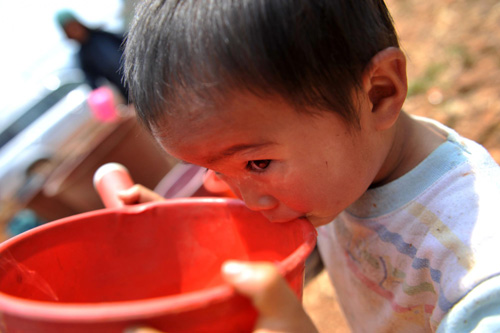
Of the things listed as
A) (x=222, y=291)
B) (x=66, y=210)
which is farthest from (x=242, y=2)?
(x=66, y=210)

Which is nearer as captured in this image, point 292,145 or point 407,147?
point 292,145

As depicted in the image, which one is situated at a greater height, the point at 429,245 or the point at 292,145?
the point at 292,145

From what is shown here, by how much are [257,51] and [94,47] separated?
3046 millimetres

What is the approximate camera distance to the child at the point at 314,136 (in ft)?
1.92

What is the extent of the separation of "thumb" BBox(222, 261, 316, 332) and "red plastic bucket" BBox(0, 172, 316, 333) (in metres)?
0.02

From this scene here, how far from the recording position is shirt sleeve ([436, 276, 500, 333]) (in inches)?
22.1

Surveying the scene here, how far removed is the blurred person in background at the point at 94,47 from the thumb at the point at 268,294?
9.70 ft

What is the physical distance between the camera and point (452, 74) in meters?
2.32

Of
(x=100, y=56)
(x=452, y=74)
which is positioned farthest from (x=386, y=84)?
(x=100, y=56)

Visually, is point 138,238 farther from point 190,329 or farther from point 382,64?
point 382,64

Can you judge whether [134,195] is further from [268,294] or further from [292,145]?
[268,294]

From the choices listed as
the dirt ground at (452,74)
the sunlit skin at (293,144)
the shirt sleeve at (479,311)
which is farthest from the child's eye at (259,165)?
the dirt ground at (452,74)

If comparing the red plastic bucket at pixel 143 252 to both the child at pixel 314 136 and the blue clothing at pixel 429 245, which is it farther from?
the blue clothing at pixel 429 245

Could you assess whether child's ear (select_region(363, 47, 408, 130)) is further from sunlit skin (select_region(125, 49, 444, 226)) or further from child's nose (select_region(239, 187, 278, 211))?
child's nose (select_region(239, 187, 278, 211))
